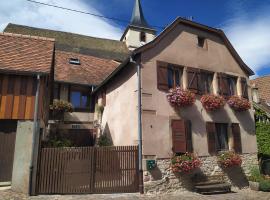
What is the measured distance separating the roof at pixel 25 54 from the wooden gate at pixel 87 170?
3415 mm

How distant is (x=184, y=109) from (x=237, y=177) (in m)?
4.30

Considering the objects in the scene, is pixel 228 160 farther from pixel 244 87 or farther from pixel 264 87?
pixel 264 87

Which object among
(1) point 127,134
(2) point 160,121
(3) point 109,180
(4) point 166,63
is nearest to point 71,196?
(3) point 109,180

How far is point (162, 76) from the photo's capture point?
37.6 ft

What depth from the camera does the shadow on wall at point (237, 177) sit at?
12.3 m

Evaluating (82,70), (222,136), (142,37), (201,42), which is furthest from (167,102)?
(142,37)

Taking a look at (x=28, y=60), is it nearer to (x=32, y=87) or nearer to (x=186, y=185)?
(x=32, y=87)

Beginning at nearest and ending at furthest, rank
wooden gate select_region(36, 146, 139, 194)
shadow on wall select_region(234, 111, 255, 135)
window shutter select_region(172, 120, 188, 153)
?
wooden gate select_region(36, 146, 139, 194) < window shutter select_region(172, 120, 188, 153) < shadow on wall select_region(234, 111, 255, 135)

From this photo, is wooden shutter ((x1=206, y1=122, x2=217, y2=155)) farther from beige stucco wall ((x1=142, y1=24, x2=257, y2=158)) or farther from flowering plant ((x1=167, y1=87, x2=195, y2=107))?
flowering plant ((x1=167, y1=87, x2=195, y2=107))

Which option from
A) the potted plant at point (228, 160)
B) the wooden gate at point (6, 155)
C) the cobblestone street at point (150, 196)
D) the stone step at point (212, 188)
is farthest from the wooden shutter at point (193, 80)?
the wooden gate at point (6, 155)

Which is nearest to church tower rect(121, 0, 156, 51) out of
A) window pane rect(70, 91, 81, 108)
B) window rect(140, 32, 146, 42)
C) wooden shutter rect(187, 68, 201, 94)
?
window rect(140, 32, 146, 42)

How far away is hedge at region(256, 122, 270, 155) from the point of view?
15.8 metres

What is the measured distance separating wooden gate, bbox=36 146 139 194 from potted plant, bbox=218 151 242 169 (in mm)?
4266

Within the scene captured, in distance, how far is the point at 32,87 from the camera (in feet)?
34.9
